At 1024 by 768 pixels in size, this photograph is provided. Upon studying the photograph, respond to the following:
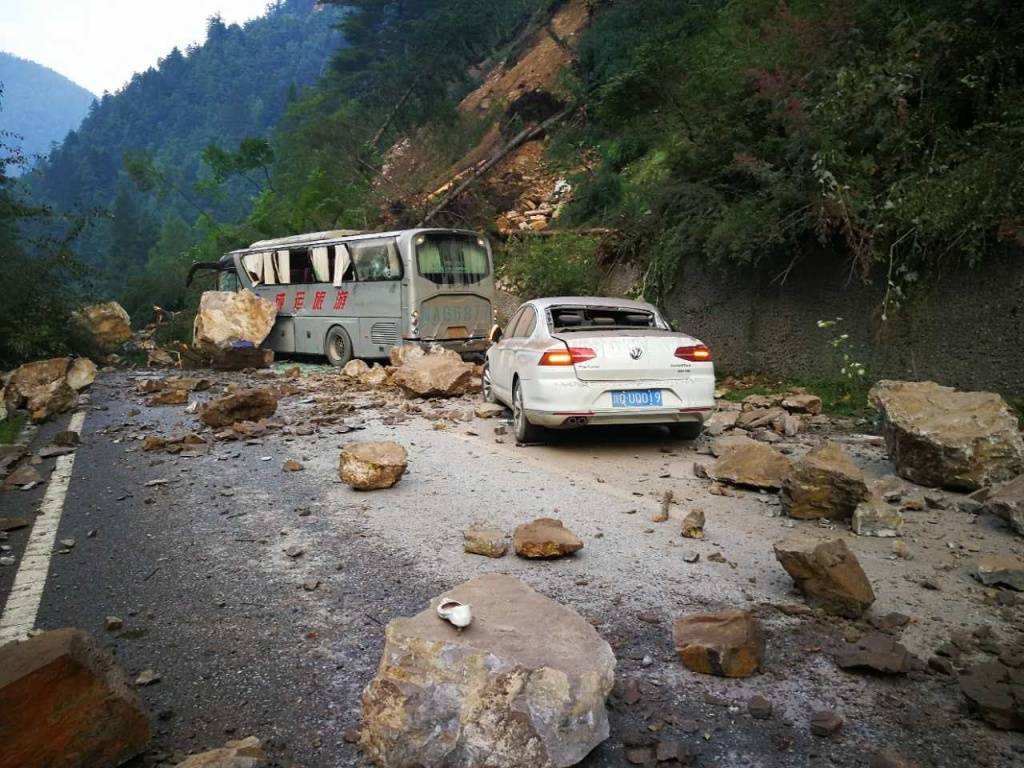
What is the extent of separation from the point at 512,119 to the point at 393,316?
18645 mm

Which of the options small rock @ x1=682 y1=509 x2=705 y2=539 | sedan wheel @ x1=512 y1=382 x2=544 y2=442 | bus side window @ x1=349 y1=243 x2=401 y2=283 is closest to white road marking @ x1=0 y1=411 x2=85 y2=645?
small rock @ x1=682 y1=509 x2=705 y2=539

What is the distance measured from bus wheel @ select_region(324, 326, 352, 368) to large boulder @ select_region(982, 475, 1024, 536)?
14.0 m

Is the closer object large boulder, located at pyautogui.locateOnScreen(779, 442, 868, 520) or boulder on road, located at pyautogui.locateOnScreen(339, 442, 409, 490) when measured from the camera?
large boulder, located at pyautogui.locateOnScreen(779, 442, 868, 520)

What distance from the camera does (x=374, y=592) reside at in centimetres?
401

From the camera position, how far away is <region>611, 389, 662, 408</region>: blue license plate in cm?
727

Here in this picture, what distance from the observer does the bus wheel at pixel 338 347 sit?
56.6ft

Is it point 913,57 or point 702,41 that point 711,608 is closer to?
point 913,57

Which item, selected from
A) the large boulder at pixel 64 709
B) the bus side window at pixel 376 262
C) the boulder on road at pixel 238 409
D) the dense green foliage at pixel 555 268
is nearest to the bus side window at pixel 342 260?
the bus side window at pixel 376 262

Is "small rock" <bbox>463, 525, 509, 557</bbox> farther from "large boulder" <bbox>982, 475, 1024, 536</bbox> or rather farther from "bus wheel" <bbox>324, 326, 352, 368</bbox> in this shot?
"bus wheel" <bbox>324, 326, 352, 368</bbox>

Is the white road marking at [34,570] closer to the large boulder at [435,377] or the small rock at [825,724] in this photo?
the small rock at [825,724]

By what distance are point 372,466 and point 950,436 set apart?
179 inches

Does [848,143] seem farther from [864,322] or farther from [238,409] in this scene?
[238,409]

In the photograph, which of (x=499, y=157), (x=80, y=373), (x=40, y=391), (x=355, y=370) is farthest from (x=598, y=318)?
(x=499, y=157)

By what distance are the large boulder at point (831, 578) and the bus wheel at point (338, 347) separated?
1435 cm
